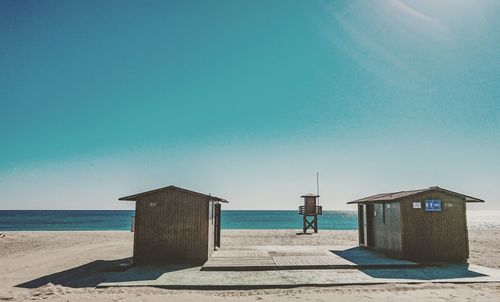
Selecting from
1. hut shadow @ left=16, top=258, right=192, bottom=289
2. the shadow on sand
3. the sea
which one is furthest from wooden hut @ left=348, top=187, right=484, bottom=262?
the sea

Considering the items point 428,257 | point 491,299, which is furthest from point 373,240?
point 491,299

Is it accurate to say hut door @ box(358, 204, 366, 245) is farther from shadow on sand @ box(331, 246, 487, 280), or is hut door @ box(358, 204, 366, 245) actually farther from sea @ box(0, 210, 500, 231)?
sea @ box(0, 210, 500, 231)

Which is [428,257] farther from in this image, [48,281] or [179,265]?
[48,281]

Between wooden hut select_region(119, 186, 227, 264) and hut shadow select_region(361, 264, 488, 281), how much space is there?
6230mm

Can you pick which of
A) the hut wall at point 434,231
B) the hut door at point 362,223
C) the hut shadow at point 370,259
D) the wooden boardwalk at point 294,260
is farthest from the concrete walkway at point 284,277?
the hut door at point 362,223

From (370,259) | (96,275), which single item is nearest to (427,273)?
(370,259)

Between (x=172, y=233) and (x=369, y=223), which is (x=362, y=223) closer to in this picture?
(x=369, y=223)

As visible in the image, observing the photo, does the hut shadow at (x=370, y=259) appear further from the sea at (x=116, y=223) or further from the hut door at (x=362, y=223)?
the sea at (x=116, y=223)

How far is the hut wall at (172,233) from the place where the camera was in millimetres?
13500

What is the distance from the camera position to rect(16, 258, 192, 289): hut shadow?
10.7m

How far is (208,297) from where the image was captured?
884 centimetres

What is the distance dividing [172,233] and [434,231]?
1076 centimetres

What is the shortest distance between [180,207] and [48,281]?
4.97 metres

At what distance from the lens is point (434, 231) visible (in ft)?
46.5
